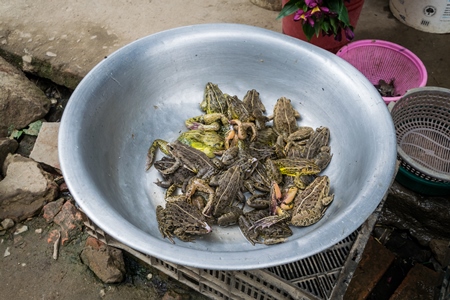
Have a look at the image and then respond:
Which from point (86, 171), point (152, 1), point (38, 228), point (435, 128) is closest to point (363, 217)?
point (86, 171)

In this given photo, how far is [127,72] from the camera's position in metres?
2.86

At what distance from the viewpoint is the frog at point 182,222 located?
8.13 feet

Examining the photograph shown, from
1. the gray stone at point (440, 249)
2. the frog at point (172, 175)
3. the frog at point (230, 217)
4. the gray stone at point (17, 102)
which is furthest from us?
the gray stone at point (17, 102)

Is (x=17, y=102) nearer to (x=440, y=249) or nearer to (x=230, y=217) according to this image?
(x=230, y=217)

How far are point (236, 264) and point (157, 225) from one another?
76cm

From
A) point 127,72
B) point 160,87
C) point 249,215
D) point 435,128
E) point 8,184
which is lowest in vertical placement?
point 8,184

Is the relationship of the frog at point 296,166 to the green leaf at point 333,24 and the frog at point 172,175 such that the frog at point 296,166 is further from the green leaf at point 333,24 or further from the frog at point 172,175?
the green leaf at point 333,24

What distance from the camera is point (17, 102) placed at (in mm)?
4105

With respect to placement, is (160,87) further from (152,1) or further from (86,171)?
(152,1)

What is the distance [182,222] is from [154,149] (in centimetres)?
68

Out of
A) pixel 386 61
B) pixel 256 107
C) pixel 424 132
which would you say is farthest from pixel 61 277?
pixel 386 61

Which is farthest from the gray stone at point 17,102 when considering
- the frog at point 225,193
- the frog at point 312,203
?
the frog at point 312,203

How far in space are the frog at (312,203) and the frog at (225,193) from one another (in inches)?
14.4

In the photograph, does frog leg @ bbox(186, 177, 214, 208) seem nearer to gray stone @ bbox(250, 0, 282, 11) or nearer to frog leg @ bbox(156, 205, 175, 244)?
frog leg @ bbox(156, 205, 175, 244)
